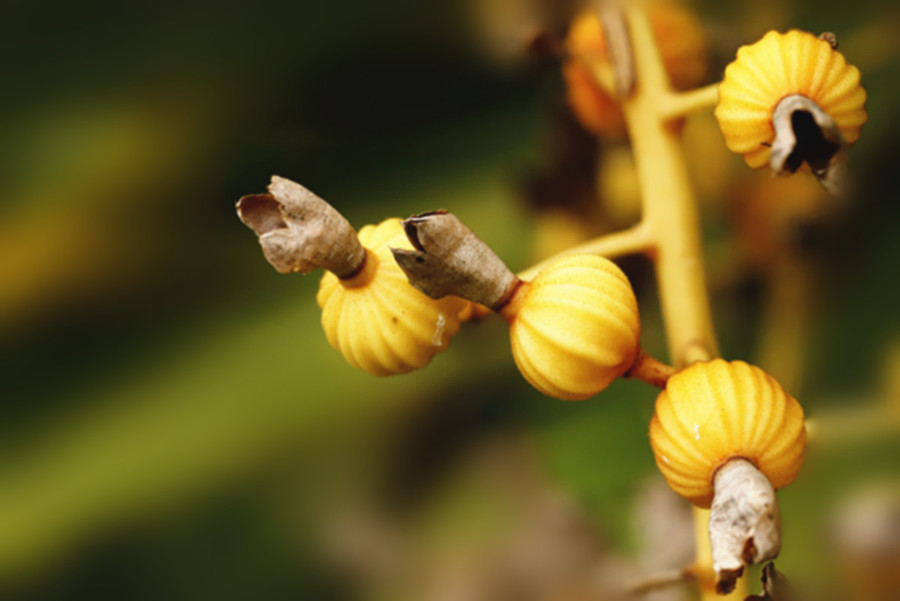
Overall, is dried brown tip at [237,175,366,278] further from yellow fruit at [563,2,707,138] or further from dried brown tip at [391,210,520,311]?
yellow fruit at [563,2,707,138]

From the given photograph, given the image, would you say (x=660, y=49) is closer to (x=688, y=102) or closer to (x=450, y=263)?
(x=688, y=102)

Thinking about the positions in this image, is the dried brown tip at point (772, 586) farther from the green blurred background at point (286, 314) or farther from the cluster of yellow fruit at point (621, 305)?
the green blurred background at point (286, 314)

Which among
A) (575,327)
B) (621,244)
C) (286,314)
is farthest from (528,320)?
(286,314)

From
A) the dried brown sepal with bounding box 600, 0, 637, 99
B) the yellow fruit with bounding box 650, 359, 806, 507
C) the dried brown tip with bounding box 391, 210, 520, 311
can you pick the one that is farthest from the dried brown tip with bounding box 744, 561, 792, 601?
the dried brown sepal with bounding box 600, 0, 637, 99

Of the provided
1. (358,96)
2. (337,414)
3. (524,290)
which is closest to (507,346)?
(337,414)

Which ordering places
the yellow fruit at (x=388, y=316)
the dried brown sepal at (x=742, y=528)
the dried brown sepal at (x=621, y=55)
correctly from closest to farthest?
the dried brown sepal at (x=742, y=528) → the yellow fruit at (x=388, y=316) → the dried brown sepal at (x=621, y=55)

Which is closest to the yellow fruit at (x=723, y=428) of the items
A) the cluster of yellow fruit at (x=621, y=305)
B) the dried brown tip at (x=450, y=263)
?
the cluster of yellow fruit at (x=621, y=305)
